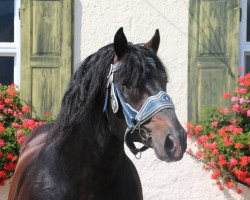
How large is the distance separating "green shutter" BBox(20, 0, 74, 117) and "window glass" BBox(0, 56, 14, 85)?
0.34 m

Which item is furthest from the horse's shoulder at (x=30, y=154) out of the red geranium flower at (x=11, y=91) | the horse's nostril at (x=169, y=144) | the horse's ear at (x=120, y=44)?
the red geranium flower at (x=11, y=91)

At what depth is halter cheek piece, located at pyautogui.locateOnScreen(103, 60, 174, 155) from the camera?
101 inches

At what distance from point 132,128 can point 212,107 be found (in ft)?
9.22

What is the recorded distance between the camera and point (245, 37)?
5.65 metres

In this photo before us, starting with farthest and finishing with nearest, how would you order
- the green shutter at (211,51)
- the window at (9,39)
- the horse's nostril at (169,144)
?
the window at (9,39) → the green shutter at (211,51) → the horse's nostril at (169,144)

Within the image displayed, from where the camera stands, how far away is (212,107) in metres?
5.34

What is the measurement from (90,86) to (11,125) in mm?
2664

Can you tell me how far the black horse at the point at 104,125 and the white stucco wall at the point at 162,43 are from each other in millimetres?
Answer: 2452

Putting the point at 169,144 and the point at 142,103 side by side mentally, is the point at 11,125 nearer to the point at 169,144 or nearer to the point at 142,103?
the point at 142,103

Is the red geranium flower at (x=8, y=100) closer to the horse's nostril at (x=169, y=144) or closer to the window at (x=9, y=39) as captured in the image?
the window at (x=9, y=39)

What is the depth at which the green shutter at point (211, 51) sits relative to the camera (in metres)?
5.43

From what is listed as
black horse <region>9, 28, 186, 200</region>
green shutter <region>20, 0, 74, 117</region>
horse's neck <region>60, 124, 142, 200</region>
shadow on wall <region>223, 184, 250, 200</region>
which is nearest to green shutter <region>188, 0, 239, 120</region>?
shadow on wall <region>223, 184, 250, 200</region>

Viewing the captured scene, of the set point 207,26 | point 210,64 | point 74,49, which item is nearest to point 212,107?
point 210,64

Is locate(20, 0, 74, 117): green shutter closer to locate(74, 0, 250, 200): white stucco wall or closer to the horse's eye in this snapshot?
locate(74, 0, 250, 200): white stucco wall
